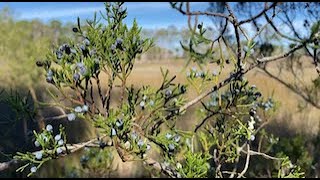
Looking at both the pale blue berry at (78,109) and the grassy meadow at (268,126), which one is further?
the grassy meadow at (268,126)

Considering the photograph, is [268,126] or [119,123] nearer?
[119,123]

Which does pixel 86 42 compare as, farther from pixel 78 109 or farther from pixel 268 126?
pixel 268 126

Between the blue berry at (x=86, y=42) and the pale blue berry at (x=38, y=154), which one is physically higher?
the blue berry at (x=86, y=42)

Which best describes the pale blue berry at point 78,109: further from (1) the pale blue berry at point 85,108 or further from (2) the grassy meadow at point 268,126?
(2) the grassy meadow at point 268,126

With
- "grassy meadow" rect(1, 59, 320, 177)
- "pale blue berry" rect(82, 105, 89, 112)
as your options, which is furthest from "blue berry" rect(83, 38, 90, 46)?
"grassy meadow" rect(1, 59, 320, 177)

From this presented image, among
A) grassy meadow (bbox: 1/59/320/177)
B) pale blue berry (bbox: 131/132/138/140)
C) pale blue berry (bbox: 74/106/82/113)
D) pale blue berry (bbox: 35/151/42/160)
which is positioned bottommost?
grassy meadow (bbox: 1/59/320/177)

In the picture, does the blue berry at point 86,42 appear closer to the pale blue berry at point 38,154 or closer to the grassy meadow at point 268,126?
the pale blue berry at point 38,154

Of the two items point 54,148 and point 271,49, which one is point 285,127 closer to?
point 271,49

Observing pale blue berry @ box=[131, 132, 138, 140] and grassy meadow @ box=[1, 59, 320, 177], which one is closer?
pale blue berry @ box=[131, 132, 138, 140]

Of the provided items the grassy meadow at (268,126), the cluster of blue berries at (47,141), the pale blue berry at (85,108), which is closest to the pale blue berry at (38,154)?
the cluster of blue berries at (47,141)

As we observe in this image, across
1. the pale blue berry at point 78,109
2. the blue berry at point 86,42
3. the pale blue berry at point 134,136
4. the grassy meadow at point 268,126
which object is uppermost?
the blue berry at point 86,42

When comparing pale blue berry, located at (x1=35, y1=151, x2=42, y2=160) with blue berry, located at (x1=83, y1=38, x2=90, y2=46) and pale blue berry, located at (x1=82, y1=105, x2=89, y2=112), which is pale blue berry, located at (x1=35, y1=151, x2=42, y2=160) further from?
blue berry, located at (x1=83, y1=38, x2=90, y2=46)

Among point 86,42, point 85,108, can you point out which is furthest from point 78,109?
point 86,42

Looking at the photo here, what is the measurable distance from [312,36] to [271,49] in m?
2.68
